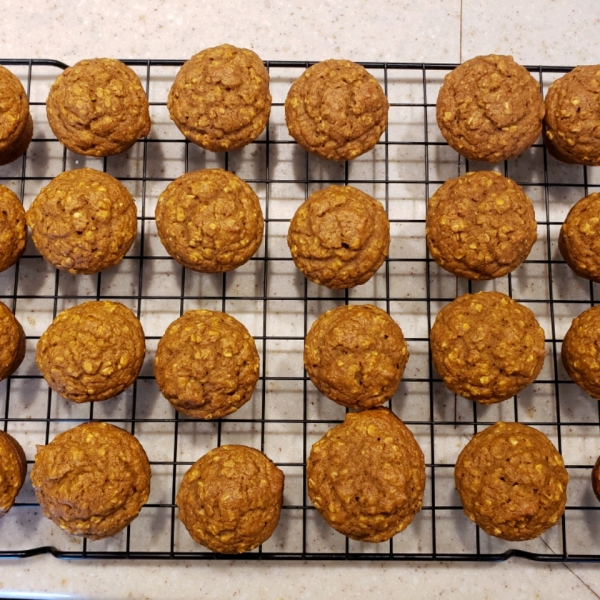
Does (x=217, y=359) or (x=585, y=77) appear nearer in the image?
(x=217, y=359)

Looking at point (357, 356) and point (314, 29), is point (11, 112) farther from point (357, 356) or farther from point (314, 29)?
point (357, 356)

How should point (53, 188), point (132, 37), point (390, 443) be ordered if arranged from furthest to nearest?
1. point (132, 37)
2. point (53, 188)
3. point (390, 443)

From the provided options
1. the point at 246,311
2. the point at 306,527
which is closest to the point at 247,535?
the point at 306,527

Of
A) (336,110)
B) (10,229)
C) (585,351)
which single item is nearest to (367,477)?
(585,351)

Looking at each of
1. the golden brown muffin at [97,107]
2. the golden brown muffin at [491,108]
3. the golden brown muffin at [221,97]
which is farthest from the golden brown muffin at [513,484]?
the golden brown muffin at [97,107]

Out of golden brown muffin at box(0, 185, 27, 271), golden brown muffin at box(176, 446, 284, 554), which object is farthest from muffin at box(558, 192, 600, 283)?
golden brown muffin at box(0, 185, 27, 271)

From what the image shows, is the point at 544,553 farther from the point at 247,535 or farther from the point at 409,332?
the point at 247,535
